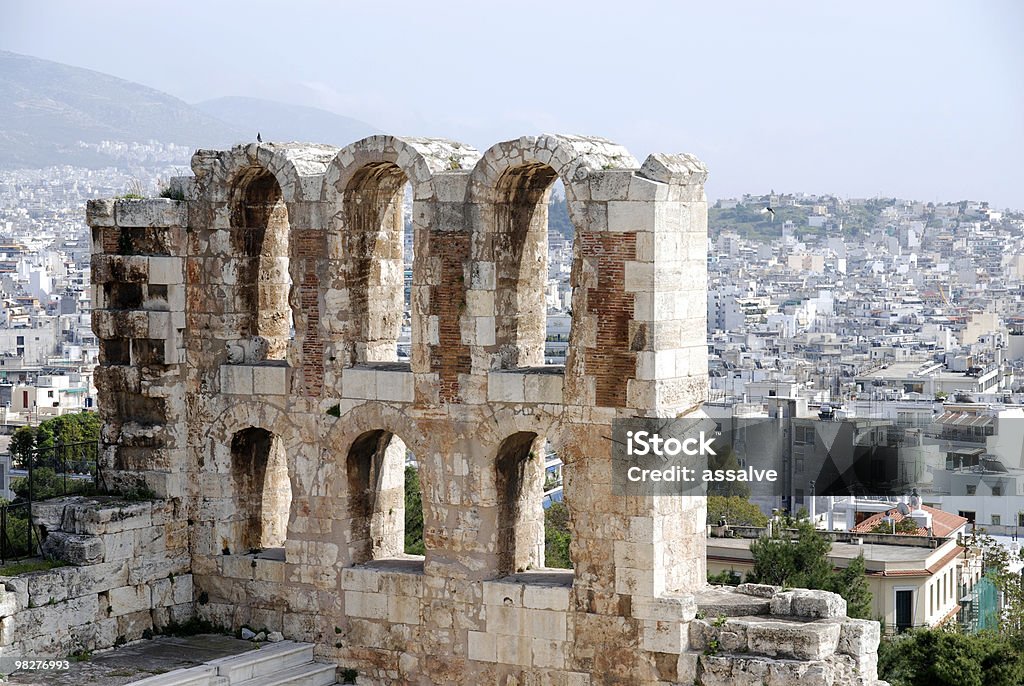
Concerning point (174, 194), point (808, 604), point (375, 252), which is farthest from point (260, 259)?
point (808, 604)

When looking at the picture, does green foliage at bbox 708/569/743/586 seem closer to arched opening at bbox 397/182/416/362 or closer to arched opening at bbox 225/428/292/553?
arched opening at bbox 397/182/416/362

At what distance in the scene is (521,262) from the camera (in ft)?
68.2

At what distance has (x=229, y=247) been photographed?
74.7 feet

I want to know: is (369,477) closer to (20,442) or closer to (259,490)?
(259,490)

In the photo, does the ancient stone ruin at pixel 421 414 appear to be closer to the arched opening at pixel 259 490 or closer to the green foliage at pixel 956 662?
the arched opening at pixel 259 490

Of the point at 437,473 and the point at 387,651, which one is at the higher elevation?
the point at 437,473

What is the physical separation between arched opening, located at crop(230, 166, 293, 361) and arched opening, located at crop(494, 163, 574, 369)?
3525mm

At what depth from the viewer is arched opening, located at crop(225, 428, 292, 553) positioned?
75.2ft

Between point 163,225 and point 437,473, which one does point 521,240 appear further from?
point 163,225

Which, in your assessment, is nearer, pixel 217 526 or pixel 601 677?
pixel 601 677

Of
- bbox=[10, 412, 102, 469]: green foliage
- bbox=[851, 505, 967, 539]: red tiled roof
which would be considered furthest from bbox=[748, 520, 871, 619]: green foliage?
bbox=[10, 412, 102, 469]: green foliage

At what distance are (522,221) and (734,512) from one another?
37.1 meters

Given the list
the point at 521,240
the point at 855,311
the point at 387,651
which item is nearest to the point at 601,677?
the point at 387,651

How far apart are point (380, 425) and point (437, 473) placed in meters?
1.05
